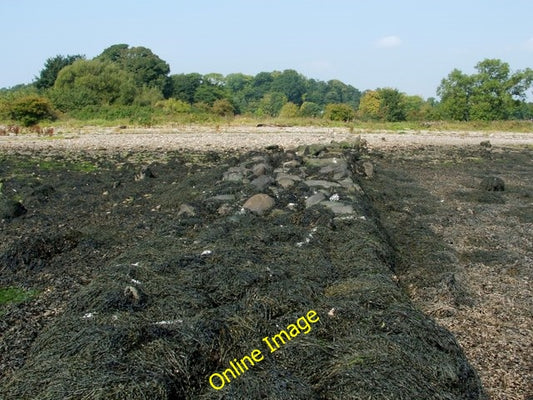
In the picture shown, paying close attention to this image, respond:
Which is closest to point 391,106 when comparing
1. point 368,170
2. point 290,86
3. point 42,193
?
point 368,170

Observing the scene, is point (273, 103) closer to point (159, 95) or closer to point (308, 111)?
point (308, 111)

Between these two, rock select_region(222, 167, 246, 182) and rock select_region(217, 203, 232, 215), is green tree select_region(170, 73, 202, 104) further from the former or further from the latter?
rock select_region(217, 203, 232, 215)

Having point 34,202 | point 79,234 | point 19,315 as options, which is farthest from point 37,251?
point 34,202

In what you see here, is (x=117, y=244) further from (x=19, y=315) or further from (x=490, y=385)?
(x=490, y=385)

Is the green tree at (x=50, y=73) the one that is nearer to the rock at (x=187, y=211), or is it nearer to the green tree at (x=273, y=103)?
the green tree at (x=273, y=103)

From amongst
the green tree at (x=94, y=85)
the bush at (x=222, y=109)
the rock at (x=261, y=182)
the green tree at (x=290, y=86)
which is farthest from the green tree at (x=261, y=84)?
the rock at (x=261, y=182)

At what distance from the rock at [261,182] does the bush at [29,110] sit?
23538mm

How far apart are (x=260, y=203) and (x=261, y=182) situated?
1.36m

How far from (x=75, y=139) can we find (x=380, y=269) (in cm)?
1850

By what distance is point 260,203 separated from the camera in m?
6.80

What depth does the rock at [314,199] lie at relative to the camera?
701 centimetres

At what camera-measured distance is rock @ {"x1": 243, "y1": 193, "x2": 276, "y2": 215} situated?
262 inches

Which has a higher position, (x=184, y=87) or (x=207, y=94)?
(x=184, y=87)

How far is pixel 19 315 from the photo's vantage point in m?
4.11
